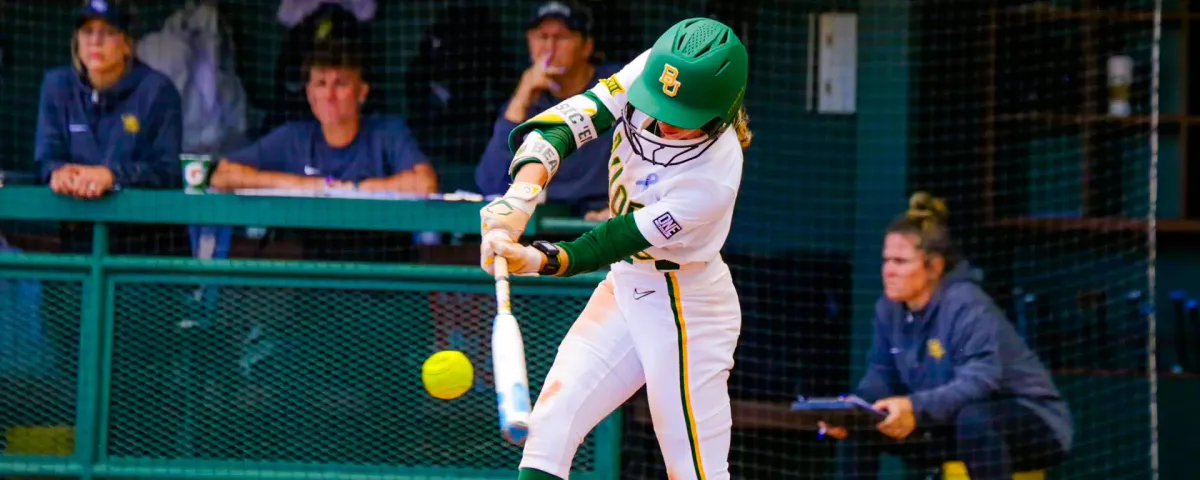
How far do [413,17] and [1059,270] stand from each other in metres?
2.98

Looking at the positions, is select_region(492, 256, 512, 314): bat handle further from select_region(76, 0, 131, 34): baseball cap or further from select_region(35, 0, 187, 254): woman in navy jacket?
select_region(76, 0, 131, 34): baseball cap

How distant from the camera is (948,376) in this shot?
5707 mm

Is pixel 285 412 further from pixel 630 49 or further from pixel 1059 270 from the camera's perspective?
pixel 1059 270

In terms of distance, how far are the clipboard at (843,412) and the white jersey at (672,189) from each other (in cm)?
149

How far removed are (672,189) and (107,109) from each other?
9.70 feet

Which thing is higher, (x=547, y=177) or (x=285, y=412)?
(x=547, y=177)

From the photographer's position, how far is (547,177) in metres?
3.95

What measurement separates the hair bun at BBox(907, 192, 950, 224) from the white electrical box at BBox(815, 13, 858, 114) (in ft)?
2.65

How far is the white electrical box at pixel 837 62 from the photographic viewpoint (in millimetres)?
6668

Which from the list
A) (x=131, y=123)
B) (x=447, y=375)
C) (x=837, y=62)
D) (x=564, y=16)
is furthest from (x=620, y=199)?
(x=837, y=62)

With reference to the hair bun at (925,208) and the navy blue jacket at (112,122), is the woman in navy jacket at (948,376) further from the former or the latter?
the navy blue jacket at (112,122)

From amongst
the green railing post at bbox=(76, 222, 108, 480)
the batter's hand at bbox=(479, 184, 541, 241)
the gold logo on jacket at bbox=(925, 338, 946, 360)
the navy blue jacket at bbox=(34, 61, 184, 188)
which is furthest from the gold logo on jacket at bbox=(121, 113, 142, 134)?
the gold logo on jacket at bbox=(925, 338, 946, 360)

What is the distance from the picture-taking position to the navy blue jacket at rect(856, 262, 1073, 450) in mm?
5570

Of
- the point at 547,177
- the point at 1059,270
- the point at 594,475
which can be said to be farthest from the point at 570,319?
the point at 1059,270
